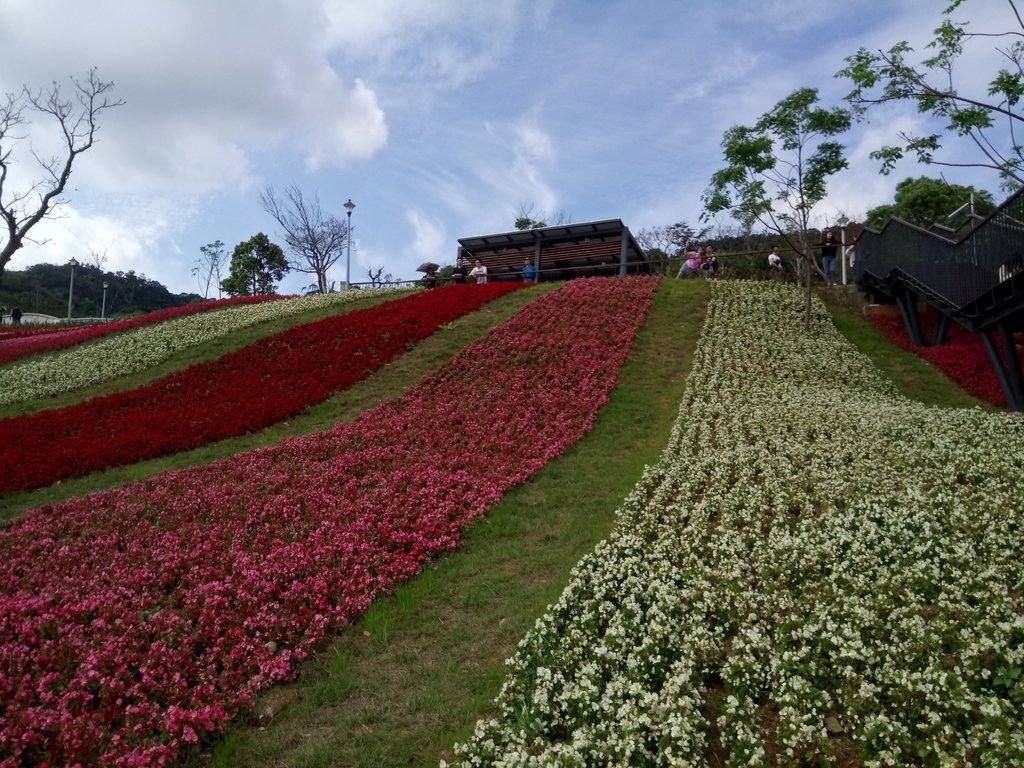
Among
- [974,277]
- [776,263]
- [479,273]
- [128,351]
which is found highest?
[479,273]

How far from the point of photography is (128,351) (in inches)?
849

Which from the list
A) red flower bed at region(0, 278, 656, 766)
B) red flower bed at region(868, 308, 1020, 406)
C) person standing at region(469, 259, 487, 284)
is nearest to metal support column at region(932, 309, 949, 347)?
red flower bed at region(868, 308, 1020, 406)

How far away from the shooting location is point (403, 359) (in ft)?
58.8

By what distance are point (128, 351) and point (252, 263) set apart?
47.3m

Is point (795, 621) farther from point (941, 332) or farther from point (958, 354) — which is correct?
point (941, 332)

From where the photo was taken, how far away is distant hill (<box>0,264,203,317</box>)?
69.5m

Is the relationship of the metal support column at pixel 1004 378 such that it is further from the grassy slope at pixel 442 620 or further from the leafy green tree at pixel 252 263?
the leafy green tree at pixel 252 263

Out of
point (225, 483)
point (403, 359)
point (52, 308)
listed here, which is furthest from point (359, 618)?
point (52, 308)

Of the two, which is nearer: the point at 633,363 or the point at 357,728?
the point at 357,728

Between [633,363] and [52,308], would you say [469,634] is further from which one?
[52,308]

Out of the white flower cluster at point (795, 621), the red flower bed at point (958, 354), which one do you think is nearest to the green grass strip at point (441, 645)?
the white flower cluster at point (795, 621)

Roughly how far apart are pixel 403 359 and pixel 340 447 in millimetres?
5982

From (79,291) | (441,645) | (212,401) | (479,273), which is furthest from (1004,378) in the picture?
(79,291)

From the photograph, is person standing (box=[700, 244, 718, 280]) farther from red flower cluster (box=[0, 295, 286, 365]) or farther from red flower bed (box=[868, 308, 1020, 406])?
red flower cluster (box=[0, 295, 286, 365])
